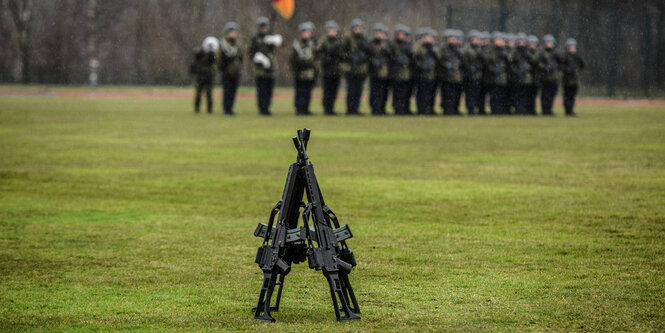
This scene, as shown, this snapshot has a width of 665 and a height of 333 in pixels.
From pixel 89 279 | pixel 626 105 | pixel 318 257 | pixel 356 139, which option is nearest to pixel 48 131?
pixel 356 139

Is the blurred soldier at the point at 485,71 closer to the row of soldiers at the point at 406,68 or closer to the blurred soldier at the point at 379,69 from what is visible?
the row of soldiers at the point at 406,68

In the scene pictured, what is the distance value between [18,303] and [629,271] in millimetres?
4045

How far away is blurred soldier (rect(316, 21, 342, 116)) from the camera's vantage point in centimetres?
3109

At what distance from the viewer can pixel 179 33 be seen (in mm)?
62719

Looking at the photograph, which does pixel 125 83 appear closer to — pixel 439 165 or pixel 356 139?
pixel 356 139

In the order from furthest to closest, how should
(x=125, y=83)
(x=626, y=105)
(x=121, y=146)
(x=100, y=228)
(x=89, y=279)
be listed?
(x=125, y=83) < (x=626, y=105) < (x=121, y=146) < (x=100, y=228) < (x=89, y=279)

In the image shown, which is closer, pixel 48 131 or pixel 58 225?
pixel 58 225

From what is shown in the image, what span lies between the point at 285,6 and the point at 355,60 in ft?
93.2

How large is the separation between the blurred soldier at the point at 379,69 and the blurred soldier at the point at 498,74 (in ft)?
11.0

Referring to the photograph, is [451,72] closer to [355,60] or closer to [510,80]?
[510,80]

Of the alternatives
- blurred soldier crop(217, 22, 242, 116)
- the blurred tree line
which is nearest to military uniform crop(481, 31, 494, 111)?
blurred soldier crop(217, 22, 242, 116)

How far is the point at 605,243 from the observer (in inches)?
355

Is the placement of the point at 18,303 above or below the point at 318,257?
below

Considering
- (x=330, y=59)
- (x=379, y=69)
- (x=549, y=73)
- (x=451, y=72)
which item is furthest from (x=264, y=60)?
(x=549, y=73)
